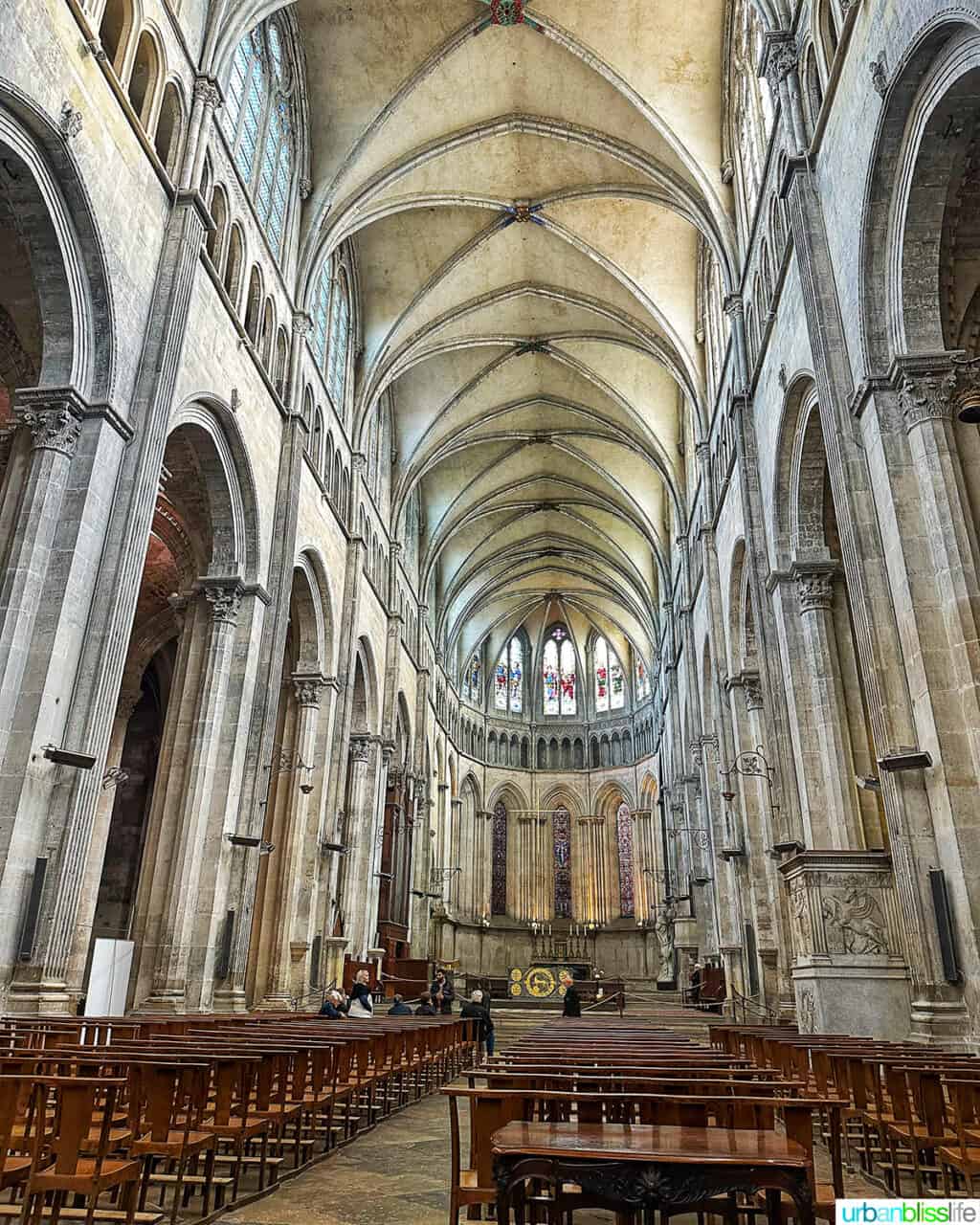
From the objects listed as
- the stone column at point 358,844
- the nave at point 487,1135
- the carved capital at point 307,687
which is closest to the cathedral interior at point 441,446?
the stone column at point 358,844

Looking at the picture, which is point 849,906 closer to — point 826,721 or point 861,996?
point 861,996

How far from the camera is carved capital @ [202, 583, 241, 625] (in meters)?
17.0

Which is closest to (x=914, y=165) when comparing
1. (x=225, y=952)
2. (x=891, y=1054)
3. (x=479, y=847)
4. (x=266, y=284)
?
(x=891, y=1054)

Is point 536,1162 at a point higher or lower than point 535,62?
lower

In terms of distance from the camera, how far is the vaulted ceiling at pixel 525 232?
20406mm

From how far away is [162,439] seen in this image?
42.5ft

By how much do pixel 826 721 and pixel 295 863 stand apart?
39.4 feet

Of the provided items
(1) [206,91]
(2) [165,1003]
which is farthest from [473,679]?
(1) [206,91]

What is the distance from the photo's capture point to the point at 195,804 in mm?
15500

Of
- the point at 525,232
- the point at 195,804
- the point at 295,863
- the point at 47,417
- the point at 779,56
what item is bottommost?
the point at 295,863

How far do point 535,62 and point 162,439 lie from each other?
14.2 m

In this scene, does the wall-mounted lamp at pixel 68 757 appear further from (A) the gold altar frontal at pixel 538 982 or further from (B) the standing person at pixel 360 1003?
(A) the gold altar frontal at pixel 538 982

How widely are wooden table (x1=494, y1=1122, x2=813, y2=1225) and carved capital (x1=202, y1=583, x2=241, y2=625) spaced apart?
47.4ft

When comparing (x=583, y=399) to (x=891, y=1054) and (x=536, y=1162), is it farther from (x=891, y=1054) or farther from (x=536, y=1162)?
(x=536, y=1162)
